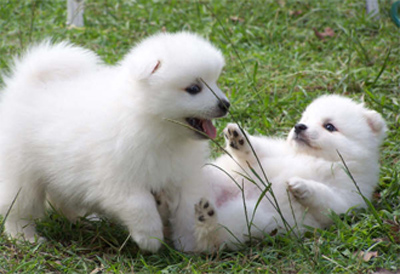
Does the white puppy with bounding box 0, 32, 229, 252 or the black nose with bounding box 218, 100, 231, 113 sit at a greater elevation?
the black nose with bounding box 218, 100, 231, 113

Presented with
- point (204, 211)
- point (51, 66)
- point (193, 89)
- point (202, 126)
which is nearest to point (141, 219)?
point (204, 211)

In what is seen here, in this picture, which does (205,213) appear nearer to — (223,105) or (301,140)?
(223,105)

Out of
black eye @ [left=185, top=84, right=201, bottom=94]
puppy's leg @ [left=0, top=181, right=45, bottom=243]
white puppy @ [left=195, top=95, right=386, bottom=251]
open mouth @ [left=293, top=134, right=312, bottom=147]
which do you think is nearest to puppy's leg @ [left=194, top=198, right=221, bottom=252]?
white puppy @ [left=195, top=95, right=386, bottom=251]

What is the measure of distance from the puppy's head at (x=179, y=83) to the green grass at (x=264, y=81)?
857mm

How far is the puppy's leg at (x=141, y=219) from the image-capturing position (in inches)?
139

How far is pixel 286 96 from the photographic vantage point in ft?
18.2

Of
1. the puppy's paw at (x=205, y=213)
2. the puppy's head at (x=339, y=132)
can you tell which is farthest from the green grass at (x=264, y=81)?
the puppy's head at (x=339, y=132)

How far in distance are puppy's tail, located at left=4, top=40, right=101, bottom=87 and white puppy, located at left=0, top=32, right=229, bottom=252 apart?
0.22ft

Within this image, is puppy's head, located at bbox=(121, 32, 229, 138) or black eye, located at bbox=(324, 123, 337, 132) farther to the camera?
black eye, located at bbox=(324, 123, 337, 132)

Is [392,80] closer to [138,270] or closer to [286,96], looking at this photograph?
[286,96]

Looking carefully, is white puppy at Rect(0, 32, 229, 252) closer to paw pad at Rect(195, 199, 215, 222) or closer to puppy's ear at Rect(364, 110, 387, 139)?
paw pad at Rect(195, 199, 215, 222)

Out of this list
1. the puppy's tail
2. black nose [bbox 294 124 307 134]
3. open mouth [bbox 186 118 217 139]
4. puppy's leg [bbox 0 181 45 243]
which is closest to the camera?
open mouth [bbox 186 118 217 139]

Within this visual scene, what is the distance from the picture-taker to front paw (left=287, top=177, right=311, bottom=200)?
149 inches

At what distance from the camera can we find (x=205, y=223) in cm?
364
